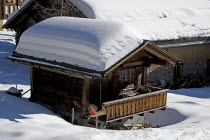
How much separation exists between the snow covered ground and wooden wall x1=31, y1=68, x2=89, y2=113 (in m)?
0.55

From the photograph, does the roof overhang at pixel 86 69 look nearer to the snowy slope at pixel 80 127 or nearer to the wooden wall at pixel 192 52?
the snowy slope at pixel 80 127

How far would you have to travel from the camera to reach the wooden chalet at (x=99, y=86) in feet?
48.9

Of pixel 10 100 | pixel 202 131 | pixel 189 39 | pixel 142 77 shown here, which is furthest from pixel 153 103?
pixel 189 39

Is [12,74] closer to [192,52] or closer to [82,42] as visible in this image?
[82,42]

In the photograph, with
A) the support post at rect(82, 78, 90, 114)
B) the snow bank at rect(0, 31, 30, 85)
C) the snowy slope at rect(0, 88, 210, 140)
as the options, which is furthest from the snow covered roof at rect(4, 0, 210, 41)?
the support post at rect(82, 78, 90, 114)

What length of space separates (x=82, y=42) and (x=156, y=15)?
1365 centimetres

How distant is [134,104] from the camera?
616 inches

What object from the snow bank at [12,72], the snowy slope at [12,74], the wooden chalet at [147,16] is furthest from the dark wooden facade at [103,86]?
the wooden chalet at [147,16]

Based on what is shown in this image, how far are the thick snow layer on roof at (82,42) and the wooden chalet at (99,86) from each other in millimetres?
108

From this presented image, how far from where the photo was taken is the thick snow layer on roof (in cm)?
1423

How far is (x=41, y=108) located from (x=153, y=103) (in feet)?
15.6

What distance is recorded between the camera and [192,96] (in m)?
22.2

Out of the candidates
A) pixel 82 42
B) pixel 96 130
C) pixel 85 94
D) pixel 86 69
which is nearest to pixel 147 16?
pixel 82 42

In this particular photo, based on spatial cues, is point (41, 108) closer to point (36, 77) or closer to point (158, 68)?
point (36, 77)
